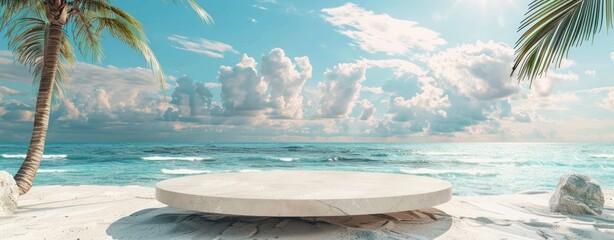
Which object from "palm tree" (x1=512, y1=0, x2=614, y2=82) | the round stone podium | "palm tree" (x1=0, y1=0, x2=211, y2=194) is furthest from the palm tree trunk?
"palm tree" (x1=512, y1=0, x2=614, y2=82)

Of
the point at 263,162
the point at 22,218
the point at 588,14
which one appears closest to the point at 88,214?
the point at 22,218

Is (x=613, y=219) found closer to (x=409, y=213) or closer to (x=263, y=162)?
(x=409, y=213)

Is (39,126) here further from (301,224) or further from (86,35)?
(301,224)

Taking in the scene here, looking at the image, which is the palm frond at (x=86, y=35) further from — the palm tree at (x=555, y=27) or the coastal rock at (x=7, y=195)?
the palm tree at (x=555, y=27)

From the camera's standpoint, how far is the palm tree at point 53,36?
7.20 m

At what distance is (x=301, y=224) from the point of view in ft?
13.9

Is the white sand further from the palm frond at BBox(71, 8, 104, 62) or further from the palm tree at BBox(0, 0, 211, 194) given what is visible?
the palm frond at BBox(71, 8, 104, 62)

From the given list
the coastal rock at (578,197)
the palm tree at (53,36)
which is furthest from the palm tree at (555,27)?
the palm tree at (53,36)

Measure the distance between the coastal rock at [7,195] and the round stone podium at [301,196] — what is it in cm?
250

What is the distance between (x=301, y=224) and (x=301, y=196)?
2.15ft

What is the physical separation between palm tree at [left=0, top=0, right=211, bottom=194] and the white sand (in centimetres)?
162

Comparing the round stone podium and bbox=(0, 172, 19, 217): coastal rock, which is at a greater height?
the round stone podium

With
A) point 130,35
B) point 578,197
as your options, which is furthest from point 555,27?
point 130,35

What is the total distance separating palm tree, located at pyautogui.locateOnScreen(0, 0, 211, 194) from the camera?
23.6 feet
